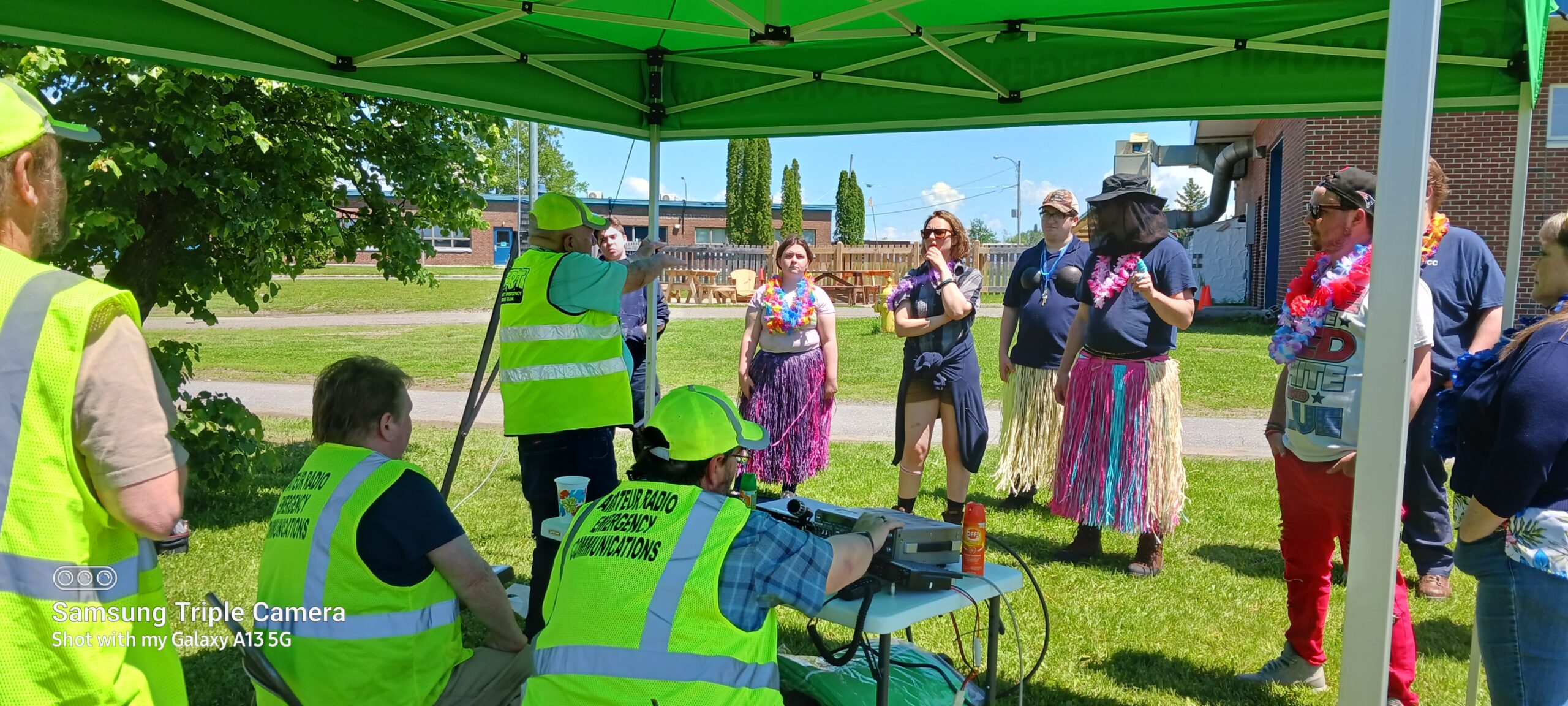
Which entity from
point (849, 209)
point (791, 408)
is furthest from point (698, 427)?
point (849, 209)

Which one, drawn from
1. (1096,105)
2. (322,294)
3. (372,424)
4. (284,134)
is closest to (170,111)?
(284,134)

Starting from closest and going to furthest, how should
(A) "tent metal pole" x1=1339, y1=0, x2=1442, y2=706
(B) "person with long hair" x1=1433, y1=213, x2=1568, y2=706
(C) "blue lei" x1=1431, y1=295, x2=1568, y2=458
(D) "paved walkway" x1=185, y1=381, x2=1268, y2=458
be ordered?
(A) "tent metal pole" x1=1339, y1=0, x2=1442, y2=706 < (B) "person with long hair" x1=1433, y1=213, x2=1568, y2=706 < (C) "blue lei" x1=1431, y1=295, x2=1568, y2=458 < (D) "paved walkway" x1=185, y1=381, x2=1268, y2=458

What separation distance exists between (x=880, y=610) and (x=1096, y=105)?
8.86ft

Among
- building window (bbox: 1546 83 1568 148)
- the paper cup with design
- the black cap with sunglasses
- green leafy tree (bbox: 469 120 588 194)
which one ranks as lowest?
the paper cup with design

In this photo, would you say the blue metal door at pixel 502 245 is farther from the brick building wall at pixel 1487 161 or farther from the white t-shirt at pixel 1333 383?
the white t-shirt at pixel 1333 383

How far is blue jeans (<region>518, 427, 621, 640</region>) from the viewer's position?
147 inches

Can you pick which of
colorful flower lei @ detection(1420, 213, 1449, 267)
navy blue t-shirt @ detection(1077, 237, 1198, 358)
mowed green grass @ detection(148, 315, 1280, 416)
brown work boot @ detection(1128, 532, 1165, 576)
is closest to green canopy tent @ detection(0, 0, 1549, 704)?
colorful flower lei @ detection(1420, 213, 1449, 267)

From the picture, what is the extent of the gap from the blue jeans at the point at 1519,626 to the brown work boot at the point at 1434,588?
248 cm

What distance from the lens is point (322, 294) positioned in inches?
1036

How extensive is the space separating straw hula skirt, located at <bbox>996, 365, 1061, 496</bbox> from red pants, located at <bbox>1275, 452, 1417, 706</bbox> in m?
2.41

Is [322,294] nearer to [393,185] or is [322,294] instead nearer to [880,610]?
[393,185]

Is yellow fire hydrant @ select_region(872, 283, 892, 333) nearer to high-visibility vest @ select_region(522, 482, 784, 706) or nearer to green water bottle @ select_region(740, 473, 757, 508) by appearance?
green water bottle @ select_region(740, 473, 757, 508)

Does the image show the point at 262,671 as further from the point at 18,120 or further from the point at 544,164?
the point at 544,164

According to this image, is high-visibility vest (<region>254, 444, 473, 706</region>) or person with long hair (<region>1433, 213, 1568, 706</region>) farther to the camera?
high-visibility vest (<region>254, 444, 473, 706</region>)
